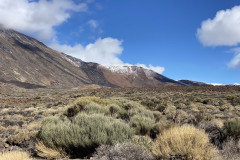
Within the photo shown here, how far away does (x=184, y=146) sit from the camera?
3.82m

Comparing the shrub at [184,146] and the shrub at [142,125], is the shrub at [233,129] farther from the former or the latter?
the shrub at [142,125]

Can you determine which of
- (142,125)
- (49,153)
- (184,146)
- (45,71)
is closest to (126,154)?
(184,146)

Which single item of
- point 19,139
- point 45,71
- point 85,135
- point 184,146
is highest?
point 45,71

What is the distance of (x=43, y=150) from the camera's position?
5.31 meters

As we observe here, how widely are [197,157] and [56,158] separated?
3.46 metres

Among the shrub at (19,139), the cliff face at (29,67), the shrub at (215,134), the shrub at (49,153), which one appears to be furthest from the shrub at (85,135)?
the cliff face at (29,67)

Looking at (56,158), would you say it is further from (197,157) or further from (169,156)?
(197,157)

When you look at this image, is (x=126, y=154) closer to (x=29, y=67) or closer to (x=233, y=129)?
(x=233, y=129)

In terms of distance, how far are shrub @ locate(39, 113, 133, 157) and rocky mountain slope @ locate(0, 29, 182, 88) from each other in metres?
74.2

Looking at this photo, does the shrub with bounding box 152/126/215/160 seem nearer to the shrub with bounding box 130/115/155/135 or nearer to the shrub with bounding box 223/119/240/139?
the shrub with bounding box 223/119/240/139

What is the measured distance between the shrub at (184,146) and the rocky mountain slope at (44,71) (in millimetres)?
76979

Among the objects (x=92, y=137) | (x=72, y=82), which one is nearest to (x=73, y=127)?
(x=92, y=137)

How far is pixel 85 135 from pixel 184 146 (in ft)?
8.88

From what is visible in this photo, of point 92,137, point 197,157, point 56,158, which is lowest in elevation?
point 56,158
